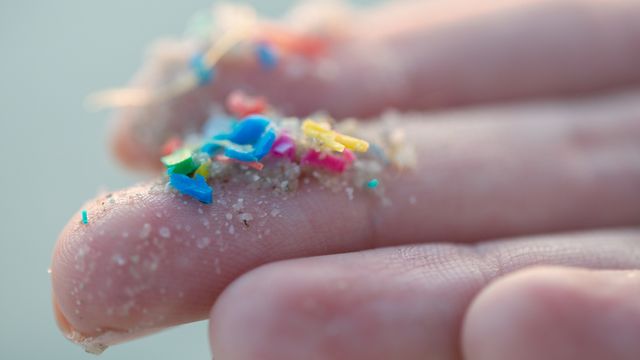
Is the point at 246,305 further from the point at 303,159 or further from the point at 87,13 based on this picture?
the point at 87,13

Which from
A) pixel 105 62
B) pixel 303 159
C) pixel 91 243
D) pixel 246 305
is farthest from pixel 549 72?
pixel 105 62

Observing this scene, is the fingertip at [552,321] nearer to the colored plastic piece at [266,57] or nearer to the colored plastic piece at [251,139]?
the colored plastic piece at [251,139]

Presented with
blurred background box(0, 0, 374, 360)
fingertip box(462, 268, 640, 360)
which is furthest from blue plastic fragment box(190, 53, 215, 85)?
fingertip box(462, 268, 640, 360)

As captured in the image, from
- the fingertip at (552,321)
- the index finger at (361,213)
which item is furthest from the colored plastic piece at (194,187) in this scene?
the fingertip at (552,321)

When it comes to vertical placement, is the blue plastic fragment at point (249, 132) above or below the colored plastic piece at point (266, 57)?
below

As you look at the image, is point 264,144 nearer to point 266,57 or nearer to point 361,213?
point 361,213

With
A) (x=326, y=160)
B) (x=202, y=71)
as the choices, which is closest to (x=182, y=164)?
(x=326, y=160)

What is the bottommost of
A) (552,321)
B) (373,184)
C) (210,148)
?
(552,321)
